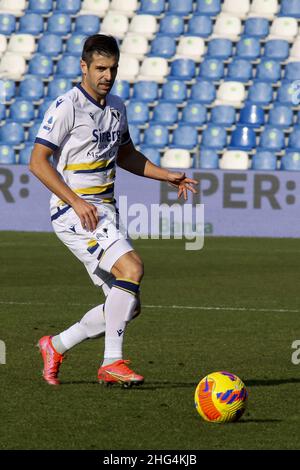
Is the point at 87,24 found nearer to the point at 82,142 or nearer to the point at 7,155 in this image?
the point at 7,155

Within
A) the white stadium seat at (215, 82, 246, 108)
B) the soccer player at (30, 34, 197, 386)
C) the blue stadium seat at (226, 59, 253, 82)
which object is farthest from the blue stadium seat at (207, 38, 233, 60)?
the soccer player at (30, 34, 197, 386)

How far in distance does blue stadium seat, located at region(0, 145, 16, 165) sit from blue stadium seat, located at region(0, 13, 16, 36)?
4.13m

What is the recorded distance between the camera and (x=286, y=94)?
2619cm

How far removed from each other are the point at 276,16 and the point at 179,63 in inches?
105

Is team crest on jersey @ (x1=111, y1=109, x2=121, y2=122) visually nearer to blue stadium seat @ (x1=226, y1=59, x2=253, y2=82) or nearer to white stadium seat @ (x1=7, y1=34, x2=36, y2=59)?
blue stadium seat @ (x1=226, y1=59, x2=253, y2=82)

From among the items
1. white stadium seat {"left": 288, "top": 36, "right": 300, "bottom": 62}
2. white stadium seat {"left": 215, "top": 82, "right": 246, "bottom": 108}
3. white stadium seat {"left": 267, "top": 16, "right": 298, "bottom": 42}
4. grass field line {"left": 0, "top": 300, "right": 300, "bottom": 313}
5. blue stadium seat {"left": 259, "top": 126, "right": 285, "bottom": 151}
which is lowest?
grass field line {"left": 0, "top": 300, "right": 300, "bottom": 313}

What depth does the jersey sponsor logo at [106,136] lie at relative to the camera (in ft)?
23.9

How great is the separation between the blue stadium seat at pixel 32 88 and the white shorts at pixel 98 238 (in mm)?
20341

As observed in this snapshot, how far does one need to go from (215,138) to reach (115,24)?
459cm

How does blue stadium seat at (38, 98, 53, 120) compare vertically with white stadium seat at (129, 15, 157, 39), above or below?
below

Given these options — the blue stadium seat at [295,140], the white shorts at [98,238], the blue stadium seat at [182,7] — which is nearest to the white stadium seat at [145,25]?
the blue stadium seat at [182,7]

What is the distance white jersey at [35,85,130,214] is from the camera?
7.15 metres

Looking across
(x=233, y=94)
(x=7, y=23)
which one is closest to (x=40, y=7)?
(x=7, y=23)

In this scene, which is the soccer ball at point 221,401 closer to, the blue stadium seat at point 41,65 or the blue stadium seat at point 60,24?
the blue stadium seat at point 41,65
